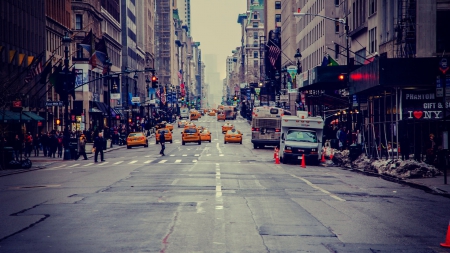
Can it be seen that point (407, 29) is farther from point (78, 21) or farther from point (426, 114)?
point (78, 21)

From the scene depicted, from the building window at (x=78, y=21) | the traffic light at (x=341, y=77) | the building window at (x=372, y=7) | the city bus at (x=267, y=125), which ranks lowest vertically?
the city bus at (x=267, y=125)

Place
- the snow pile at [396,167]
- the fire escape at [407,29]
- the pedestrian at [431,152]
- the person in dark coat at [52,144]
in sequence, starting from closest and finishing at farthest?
1. the snow pile at [396,167]
2. the pedestrian at [431,152]
3. the fire escape at [407,29]
4. the person in dark coat at [52,144]

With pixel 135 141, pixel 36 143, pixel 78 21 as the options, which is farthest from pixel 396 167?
pixel 78 21

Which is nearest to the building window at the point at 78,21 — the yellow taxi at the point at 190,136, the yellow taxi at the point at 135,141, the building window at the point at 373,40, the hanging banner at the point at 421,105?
the yellow taxi at the point at 135,141

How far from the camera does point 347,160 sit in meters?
38.8

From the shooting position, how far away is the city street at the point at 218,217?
11.2 m

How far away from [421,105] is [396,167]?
14.3 feet

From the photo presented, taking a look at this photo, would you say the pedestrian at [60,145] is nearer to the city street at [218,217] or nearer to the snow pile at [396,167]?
the snow pile at [396,167]

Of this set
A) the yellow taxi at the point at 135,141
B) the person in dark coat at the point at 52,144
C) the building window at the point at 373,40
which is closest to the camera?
the person in dark coat at the point at 52,144

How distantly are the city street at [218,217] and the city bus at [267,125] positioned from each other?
3257 cm

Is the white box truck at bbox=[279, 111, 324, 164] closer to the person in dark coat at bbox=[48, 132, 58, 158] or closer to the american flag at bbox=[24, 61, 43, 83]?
the person in dark coat at bbox=[48, 132, 58, 158]

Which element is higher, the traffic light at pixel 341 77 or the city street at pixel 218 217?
the traffic light at pixel 341 77

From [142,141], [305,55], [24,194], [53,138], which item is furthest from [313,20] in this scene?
[24,194]

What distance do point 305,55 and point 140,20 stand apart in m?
62.5
